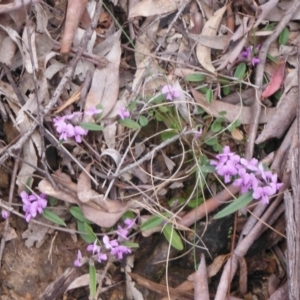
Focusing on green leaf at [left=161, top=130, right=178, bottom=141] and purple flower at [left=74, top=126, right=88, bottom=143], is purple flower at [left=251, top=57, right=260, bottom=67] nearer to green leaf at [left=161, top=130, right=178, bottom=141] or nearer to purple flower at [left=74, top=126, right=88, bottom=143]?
green leaf at [left=161, top=130, right=178, bottom=141]

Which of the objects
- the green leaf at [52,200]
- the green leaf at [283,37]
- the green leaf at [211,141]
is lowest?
the green leaf at [52,200]

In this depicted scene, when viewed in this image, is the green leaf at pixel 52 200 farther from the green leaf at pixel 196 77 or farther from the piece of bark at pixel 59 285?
the green leaf at pixel 196 77

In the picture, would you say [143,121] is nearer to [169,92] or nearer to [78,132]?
[169,92]

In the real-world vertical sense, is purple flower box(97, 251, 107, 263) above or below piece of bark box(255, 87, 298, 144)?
below

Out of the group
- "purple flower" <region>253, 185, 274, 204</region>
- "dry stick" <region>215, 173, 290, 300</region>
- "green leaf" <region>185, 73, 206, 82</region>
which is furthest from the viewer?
"green leaf" <region>185, 73, 206, 82</region>

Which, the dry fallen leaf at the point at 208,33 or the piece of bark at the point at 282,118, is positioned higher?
the dry fallen leaf at the point at 208,33

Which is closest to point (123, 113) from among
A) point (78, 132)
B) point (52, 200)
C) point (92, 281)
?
point (78, 132)

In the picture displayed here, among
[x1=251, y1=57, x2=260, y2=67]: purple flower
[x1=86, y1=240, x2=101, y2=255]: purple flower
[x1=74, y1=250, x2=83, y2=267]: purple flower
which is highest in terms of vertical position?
[x1=251, y1=57, x2=260, y2=67]: purple flower

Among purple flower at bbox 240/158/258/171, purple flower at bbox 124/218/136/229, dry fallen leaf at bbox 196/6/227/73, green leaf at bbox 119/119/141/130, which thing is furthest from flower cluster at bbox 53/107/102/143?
purple flower at bbox 240/158/258/171

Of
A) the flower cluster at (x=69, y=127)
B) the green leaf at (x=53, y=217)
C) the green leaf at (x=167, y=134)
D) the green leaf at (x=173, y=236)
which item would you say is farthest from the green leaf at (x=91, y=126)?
the green leaf at (x=173, y=236)
